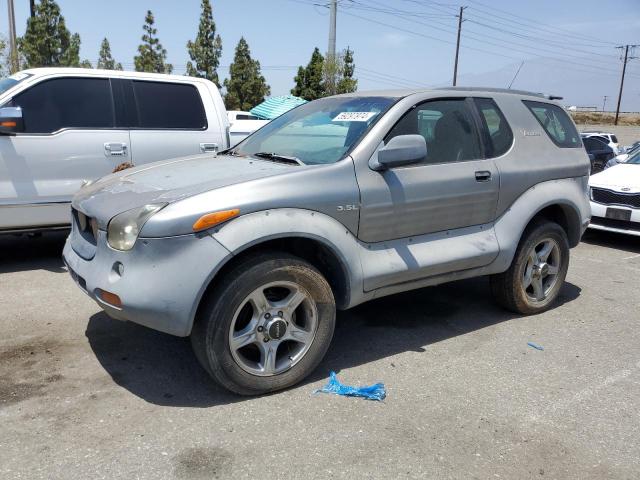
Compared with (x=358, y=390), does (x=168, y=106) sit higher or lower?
higher

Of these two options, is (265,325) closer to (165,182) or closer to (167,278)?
(167,278)

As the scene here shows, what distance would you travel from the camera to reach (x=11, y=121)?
550cm

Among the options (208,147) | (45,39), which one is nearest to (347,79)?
(45,39)

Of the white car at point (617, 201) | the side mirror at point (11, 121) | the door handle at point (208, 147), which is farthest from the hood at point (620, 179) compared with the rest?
the side mirror at point (11, 121)

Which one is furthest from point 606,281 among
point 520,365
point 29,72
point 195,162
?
point 29,72

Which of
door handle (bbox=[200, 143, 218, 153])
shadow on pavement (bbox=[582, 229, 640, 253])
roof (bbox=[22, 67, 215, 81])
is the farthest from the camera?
shadow on pavement (bbox=[582, 229, 640, 253])

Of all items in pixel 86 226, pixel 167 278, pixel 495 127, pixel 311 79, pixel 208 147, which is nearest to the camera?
pixel 167 278

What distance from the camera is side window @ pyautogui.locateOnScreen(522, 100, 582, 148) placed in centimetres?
494

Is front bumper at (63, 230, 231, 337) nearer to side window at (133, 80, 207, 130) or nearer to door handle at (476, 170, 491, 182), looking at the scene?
door handle at (476, 170, 491, 182)

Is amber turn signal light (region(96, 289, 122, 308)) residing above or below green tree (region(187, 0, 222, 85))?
below

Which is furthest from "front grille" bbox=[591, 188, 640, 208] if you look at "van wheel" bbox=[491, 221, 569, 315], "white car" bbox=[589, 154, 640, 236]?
"van wheel" bbox=[491, 221, 569, 315]

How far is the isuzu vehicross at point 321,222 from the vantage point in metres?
3.11

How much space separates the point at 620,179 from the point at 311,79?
33.1m

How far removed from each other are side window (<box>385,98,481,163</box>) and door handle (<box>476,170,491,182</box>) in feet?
0.45
